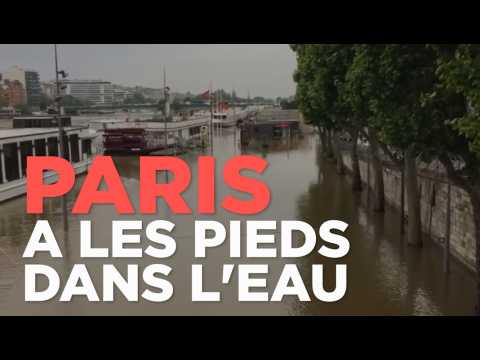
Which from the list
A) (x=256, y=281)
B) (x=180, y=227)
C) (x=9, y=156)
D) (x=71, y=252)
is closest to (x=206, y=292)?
(x=256, y=281)

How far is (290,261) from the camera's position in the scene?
1894cm

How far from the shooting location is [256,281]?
55.5 ft

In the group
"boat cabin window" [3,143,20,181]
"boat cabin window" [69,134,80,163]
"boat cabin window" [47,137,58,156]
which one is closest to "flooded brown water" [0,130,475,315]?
"boat cabin window" [3,143,20,181]

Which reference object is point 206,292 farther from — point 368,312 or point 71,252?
point 71,252

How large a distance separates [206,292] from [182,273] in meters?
1.98

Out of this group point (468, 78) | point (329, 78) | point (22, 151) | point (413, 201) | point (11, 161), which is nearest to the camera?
point (468, 78)

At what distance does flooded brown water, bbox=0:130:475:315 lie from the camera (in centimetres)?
1470

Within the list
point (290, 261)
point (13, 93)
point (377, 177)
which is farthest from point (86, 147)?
point (13, 93)

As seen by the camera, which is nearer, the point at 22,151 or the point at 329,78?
the point at 329,78

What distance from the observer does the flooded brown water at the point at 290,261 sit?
14703 mm

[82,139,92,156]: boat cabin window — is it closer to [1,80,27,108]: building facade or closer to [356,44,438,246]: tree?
[356,44,438,246]: tree

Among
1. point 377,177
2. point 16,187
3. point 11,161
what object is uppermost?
point 11,161

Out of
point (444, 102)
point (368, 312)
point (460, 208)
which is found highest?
point (444, 102)

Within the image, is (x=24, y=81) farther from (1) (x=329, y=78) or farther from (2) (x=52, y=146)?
(1) (x=329, y=78)
